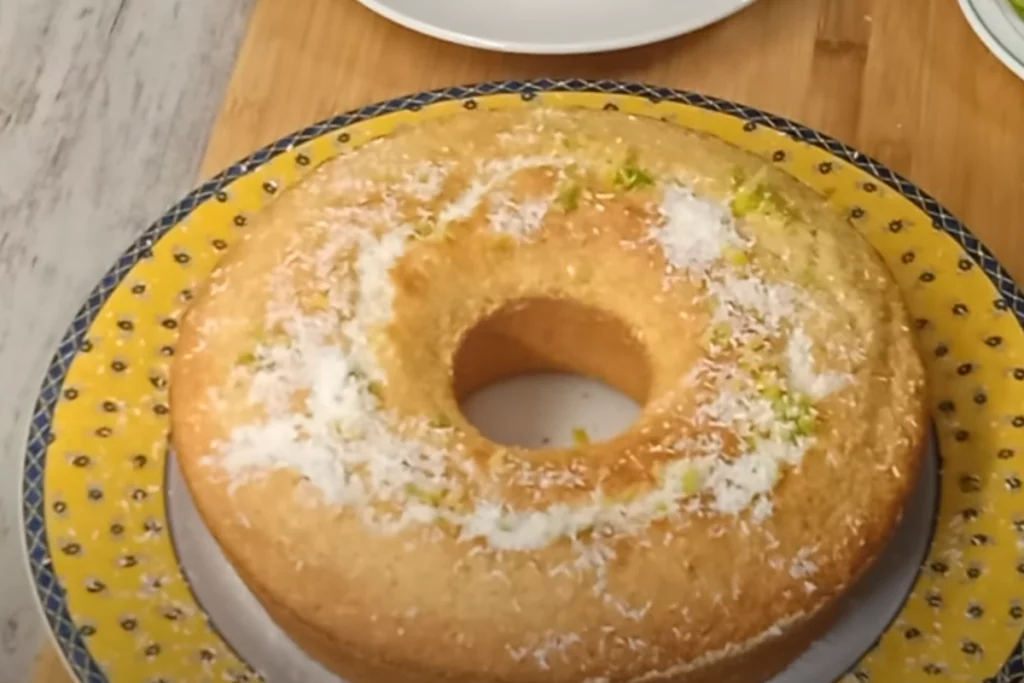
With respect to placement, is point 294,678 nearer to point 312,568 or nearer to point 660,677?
point 312,568

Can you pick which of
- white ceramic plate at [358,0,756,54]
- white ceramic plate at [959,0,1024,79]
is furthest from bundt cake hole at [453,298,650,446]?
white ceramic plate at [959,0,1024,79]

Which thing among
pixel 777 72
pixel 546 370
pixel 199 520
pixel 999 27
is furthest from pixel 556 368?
pixel 999 27

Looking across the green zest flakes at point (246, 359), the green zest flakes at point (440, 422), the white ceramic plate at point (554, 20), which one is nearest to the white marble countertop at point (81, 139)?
the white ceramic plate at point (554, 20)

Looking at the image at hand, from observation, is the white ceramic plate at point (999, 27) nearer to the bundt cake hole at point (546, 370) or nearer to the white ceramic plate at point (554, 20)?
the white ceramic plate at point (554, 20)

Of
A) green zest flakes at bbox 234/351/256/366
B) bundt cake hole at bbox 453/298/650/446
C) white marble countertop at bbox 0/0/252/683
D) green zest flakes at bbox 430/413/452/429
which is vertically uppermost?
white marble countertop at bbox 0/0/252/683

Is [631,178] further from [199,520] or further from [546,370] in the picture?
[199,520]

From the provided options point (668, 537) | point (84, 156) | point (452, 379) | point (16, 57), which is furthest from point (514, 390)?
point (16, 57)

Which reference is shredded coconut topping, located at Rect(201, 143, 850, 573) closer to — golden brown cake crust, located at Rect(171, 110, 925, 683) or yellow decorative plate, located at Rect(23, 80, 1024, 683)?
golden brown cake crust, located at Rect(171, 110, 925, 683)
